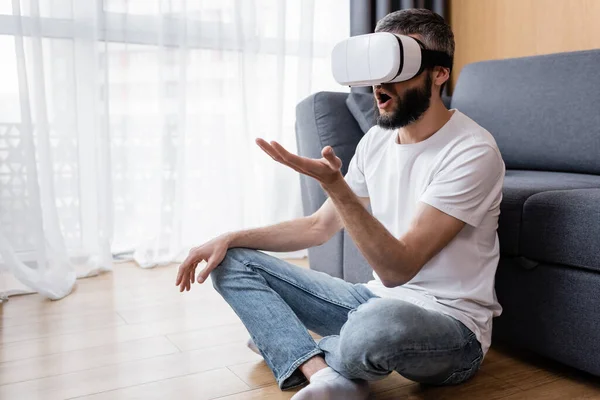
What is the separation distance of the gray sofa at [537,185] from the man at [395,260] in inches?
6.7

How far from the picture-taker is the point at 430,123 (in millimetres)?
1476

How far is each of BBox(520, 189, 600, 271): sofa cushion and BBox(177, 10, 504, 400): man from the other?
0.16 m

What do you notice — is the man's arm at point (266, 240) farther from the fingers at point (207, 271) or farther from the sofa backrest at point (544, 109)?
the sofa backrest at point (544, 109)

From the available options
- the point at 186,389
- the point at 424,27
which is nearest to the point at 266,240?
the point at 186,389

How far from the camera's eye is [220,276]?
5.03 feet

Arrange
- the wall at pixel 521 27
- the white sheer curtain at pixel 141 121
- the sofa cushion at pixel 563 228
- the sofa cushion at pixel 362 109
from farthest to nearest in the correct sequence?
the wall at pixel 521 27
the white sheer curtain at pixel 141 121
the sofa cushion at pixel 362 109
the sofa cushion at pixel 563 228

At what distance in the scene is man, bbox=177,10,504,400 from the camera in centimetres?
127

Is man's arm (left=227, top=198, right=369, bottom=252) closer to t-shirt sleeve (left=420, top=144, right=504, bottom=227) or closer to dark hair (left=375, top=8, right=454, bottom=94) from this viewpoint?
t-shirt sleeve (left=420, top=144, right=504, bottom=227)

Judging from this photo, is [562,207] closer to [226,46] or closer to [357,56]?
[357,56]

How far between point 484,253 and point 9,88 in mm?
1896

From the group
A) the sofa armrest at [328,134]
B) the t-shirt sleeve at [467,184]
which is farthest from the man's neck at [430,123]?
the sofa armrest at [328,134]

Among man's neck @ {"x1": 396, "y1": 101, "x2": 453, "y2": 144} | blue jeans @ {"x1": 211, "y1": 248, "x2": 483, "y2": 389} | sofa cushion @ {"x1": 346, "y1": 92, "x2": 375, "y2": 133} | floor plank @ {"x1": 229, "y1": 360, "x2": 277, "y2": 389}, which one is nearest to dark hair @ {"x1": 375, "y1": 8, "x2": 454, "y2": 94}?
man's neck @ {"x1": 396, "y1": 101, "x2": 453, "y2": 144}

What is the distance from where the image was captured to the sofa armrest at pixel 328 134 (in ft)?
7.17

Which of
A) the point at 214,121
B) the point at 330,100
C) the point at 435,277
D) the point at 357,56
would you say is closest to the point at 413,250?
the point at 435,277
